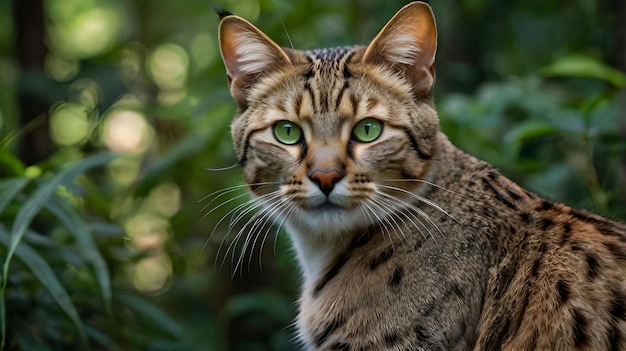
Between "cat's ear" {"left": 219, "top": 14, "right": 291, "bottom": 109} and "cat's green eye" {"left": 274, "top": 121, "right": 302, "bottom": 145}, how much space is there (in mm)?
335

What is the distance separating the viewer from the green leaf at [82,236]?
4195 mm

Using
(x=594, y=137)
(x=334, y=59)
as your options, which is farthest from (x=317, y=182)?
(x=594, y=137)

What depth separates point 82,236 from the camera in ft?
13.8

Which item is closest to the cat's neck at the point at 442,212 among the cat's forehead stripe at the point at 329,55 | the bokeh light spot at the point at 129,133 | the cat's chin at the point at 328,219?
the cat's chin at the point at 328,219

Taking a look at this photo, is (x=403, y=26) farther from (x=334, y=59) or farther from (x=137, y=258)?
(x=137, y=258)

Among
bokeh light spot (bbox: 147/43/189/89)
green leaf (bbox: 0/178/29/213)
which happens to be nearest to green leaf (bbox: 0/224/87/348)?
green leaf (bbox: 0/178/29/213)

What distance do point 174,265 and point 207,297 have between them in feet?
3.52

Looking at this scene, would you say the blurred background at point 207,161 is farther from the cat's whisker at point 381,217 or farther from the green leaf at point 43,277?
the cat's whisker at point 381,217

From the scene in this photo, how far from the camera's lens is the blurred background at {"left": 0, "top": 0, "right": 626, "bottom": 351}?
444 cm

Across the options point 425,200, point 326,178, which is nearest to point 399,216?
point 425,200

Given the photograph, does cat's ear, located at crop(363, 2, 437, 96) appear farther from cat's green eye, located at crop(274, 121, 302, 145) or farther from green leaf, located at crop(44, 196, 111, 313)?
green leaf, located at crop(44, 196, 111, 313)

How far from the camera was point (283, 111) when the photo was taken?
12.4ft

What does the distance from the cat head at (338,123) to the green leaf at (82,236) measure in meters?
0.95

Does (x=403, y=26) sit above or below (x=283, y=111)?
above
